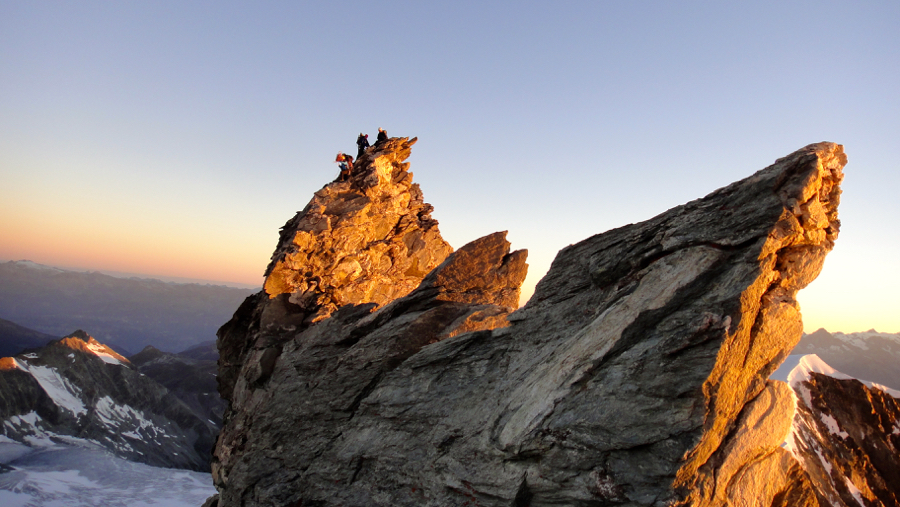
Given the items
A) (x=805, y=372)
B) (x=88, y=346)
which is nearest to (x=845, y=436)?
(x=805, y=372)

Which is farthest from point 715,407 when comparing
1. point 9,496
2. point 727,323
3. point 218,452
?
point 9,496

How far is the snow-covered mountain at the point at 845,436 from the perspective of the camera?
15164mm

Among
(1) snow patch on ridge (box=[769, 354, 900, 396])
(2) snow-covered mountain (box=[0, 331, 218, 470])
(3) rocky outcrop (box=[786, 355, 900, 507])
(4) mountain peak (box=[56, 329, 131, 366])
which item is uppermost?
(1) snow patch on ridge (box=[769, 354, 900, 396])

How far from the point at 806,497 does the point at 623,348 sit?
294 inches

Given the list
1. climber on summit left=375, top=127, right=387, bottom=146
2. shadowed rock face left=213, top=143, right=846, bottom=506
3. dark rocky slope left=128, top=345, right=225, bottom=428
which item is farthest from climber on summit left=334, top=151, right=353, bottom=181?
dark rocky slope left=128, top=345, right=225, bottom=428

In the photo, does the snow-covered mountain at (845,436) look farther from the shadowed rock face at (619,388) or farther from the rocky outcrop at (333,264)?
the rocky outcrop at (333,264)

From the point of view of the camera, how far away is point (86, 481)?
108 m

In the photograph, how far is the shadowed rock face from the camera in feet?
34.5

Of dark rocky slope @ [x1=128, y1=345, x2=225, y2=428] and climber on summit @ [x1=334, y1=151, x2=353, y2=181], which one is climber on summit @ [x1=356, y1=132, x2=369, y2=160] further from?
dark rocky slope @ [x1=128, y1=345, x2=225, y2=428]

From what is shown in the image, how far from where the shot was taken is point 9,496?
3792 inches

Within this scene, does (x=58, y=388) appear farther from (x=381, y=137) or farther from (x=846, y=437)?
(x=846, y=437)

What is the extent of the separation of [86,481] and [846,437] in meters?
156

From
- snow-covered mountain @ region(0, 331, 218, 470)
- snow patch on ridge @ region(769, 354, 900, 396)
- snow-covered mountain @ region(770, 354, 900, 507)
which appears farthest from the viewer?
snow-covered mountain @ region(0, 331, 218, 470)

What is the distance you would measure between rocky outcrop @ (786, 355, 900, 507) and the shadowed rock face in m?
4.51
